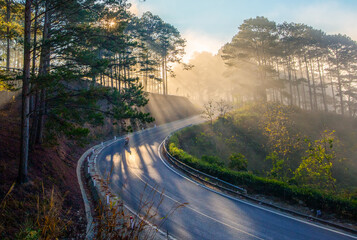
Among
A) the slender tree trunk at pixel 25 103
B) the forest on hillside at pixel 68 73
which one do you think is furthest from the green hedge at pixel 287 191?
the slender tree trunk at pixel 25 103

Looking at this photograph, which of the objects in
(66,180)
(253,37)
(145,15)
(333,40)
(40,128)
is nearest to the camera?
(66,180)

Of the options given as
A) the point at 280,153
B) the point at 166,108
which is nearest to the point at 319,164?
the point at 280,153

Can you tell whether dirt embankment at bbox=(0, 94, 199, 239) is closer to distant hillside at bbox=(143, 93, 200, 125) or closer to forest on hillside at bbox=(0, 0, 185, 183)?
forest on hillside at bbox=(0, 0, 185, 183)

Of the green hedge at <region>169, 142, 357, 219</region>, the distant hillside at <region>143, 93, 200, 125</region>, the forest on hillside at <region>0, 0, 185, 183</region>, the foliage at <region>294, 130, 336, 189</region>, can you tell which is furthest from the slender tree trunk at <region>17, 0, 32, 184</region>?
the distant hillside at <region>143, 93, 200, 125</region>

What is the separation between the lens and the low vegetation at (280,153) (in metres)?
13.5

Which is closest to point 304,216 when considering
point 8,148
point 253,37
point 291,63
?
point 8,148

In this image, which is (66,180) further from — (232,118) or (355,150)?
(355,150)

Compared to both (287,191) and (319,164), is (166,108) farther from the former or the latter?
(287,191)

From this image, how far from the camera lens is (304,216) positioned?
36.8 ft

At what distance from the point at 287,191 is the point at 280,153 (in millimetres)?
15307

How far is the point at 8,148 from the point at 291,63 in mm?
52894

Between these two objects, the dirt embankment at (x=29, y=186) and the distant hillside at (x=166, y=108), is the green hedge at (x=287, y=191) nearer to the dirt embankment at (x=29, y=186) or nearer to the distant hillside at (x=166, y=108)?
the dirt embankment at (x=29, y=186)

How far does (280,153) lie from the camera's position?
87.0ft

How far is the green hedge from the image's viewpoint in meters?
10.7
